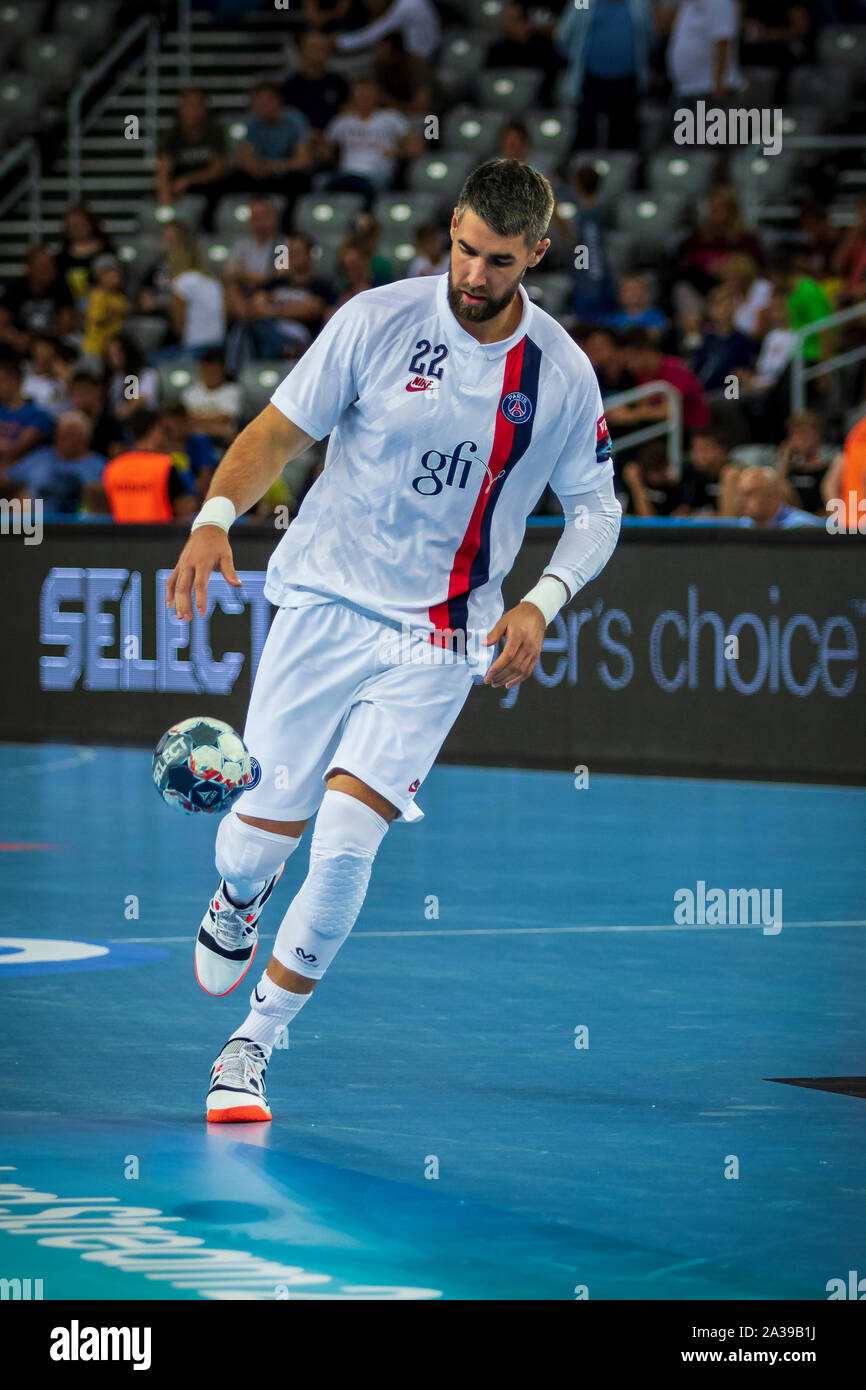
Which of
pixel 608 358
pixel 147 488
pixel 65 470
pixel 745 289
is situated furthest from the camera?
pixel 65 470

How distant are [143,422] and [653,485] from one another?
12.2ft

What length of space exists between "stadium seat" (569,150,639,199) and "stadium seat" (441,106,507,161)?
1.26 m

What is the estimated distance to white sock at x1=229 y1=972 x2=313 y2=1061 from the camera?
20.9ft

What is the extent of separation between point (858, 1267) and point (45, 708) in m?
12.8

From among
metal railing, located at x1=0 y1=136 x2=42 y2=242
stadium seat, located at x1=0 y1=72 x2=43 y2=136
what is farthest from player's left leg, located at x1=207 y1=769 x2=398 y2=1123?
stadium seat, located at x1=0 y1=72 x2=43 y2=136

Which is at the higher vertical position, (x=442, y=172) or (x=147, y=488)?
(x=442, y=172)

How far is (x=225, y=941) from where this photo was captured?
6.66 m

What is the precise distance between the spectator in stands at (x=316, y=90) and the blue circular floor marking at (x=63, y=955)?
44.7ft

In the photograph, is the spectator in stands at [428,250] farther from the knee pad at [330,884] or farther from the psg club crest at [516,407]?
the knee pad at [330,884]

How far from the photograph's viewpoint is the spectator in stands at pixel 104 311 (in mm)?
20922

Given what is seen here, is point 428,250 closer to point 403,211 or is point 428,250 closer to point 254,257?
point 403,211

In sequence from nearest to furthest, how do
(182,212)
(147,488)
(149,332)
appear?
1. (147,488)
2. (149,332)
3. (182,212)

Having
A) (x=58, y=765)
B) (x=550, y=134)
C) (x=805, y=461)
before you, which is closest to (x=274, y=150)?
(x=550, y=134)

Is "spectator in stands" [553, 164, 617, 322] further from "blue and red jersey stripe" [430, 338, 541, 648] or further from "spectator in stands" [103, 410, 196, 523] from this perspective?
"blue and red jersey stripe" [430, 338, 541, 648]
